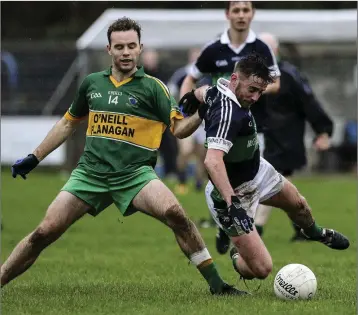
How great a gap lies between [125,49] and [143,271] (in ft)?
9.03

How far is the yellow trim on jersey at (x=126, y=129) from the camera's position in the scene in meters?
7.79

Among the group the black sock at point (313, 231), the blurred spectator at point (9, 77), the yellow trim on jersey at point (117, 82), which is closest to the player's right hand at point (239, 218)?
the yellow trim on jersey at point (117, 82)

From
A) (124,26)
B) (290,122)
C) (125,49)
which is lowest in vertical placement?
(290,122)

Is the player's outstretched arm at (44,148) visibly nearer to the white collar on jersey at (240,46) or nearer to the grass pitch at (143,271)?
the grass pitch at (143,271)

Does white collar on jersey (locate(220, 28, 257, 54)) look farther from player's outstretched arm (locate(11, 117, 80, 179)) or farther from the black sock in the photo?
player's outstretched arm (locate(11, 117, 80, 179))

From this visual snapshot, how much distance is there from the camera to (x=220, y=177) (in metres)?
7.40

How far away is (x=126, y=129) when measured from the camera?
7.79m

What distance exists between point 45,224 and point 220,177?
138 centimetres

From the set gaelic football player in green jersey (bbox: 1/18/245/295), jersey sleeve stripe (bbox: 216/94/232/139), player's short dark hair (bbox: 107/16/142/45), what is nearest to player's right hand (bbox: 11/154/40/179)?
gaelic football player in green jersey (bbox: 1/18/245/295)

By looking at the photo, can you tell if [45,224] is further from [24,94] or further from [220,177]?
[24,94]

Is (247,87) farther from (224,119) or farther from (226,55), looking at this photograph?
(226,55)

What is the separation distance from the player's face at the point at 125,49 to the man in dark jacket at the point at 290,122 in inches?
172

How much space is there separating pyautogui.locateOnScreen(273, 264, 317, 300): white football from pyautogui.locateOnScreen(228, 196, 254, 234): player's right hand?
630mm

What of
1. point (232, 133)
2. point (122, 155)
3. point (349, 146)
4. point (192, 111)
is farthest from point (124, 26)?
point (349, 146)
